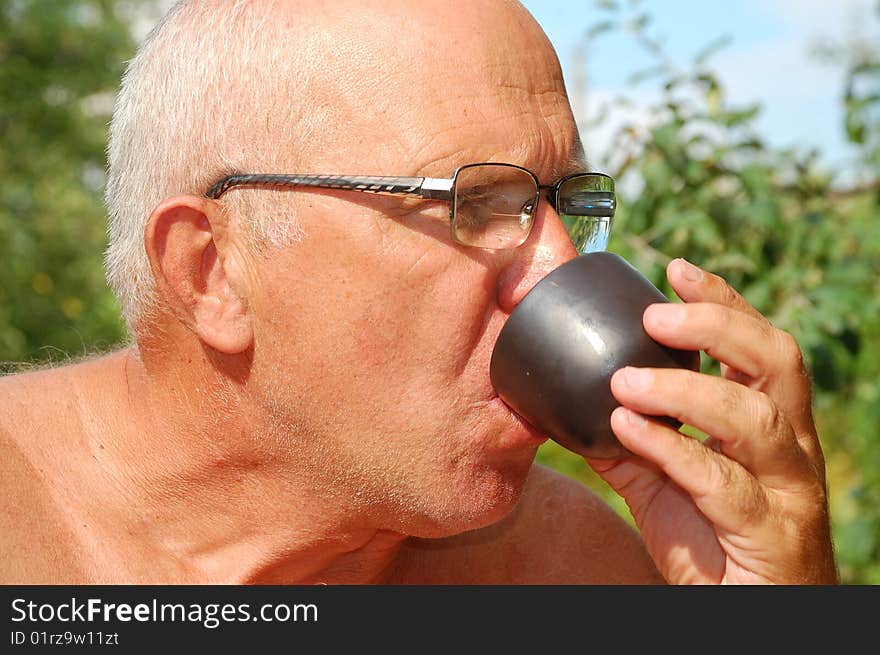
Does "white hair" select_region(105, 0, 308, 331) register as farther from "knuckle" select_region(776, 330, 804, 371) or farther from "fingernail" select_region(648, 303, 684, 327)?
"knuckle" select_region(776, 330, 804, 371)

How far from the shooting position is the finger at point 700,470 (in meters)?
2.01

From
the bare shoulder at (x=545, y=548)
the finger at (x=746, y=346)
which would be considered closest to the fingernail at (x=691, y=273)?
the finger at (x=746, y=346)

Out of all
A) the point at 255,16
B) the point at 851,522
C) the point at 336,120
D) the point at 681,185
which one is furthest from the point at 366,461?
the point at 851,522

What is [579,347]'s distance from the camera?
2006 millimetres

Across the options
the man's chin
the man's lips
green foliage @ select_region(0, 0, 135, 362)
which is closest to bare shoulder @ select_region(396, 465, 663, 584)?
the man's chin

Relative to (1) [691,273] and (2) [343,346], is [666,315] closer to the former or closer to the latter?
(1) [691,273]

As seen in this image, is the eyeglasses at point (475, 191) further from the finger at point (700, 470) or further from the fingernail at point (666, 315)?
the finger at point (700, 470)

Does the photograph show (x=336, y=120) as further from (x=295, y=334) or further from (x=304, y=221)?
(x=295, y=334)

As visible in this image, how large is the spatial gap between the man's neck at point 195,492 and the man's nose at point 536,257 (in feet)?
2.15

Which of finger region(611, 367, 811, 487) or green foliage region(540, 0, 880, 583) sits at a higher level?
finger region(611, 367, 811, 487)

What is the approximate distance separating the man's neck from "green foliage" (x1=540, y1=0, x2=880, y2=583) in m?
2.04

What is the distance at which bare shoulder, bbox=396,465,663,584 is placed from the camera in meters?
2.96

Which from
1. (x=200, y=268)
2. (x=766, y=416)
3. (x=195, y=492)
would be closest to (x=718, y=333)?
(x=766, y=416)
